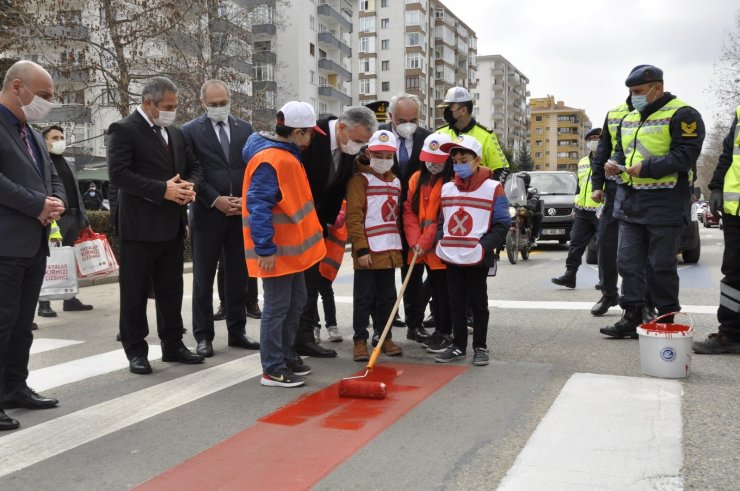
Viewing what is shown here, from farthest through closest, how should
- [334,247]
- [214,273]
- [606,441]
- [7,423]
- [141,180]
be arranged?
1. [214,273]
2. [334,247]
3. [141,180]
4. [7,423]
5. [606,441]

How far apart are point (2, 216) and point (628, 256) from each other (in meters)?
4.70

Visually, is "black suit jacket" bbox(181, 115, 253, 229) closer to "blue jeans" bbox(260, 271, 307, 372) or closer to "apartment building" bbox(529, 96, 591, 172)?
"blue jeans" bbox(260, 271, 307, 372)

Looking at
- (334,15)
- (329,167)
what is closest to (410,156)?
(329,167)

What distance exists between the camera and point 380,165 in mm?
5543

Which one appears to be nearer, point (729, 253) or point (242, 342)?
point (729, 253)

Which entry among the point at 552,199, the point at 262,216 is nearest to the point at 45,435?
the point at 262,216

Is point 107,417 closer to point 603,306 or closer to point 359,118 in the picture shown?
point 359,118

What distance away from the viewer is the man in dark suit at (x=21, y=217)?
13.2 feet

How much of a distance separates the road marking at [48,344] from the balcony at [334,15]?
2376 inches

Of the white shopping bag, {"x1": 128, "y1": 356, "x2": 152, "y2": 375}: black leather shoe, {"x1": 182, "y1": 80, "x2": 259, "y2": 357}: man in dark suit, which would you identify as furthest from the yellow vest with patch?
the white shopping bag

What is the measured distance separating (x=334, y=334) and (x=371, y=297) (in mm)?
988

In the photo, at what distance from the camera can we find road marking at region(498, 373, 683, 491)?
302cm

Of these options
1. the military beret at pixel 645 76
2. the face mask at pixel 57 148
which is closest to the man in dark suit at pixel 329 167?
the military beret at pixel 645 76

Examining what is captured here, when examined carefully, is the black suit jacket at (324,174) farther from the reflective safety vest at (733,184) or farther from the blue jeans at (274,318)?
the reflective safety vest at (733,184)
